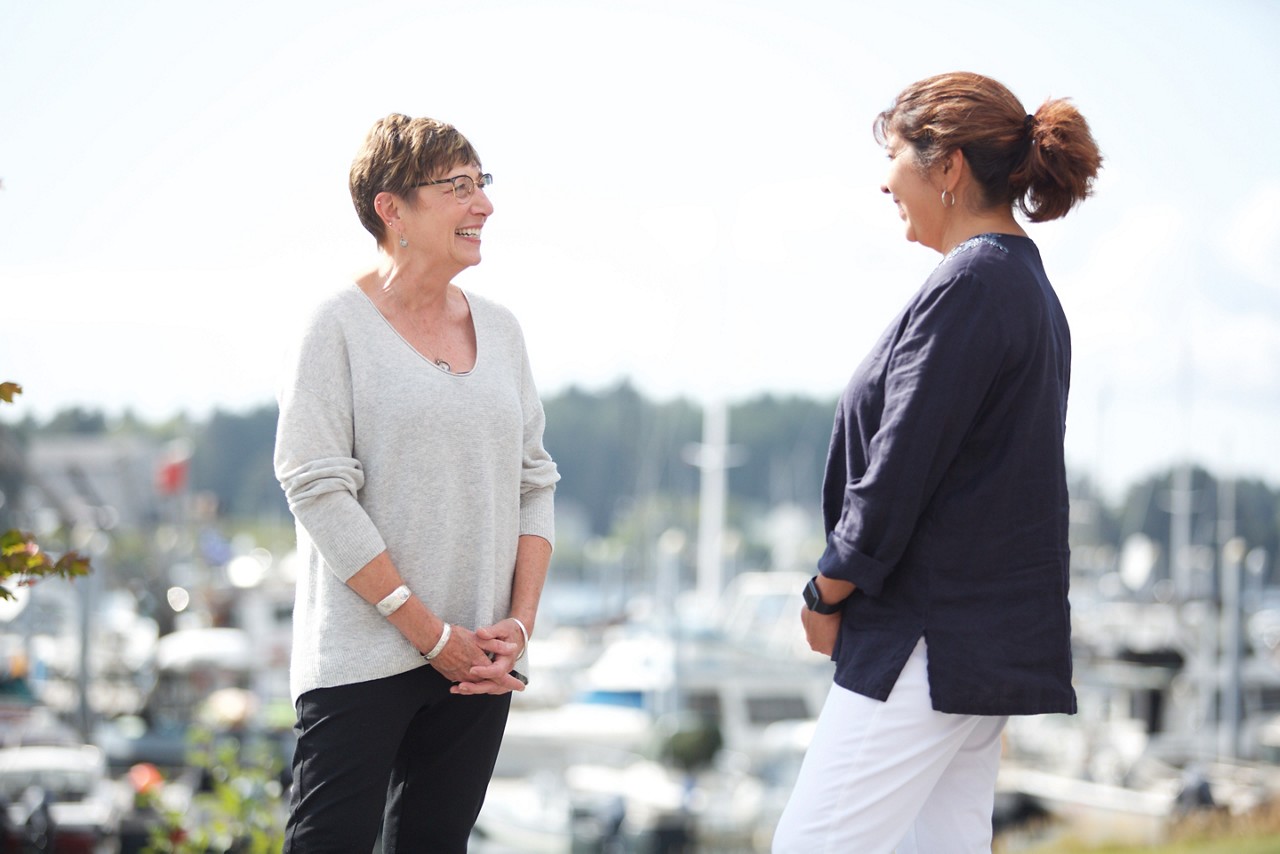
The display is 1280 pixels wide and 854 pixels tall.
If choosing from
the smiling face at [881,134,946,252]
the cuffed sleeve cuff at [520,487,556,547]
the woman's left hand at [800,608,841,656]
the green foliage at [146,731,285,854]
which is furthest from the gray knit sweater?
the green foliage at [146,731,285,854]

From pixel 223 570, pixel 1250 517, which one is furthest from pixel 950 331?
pixel 1250 517

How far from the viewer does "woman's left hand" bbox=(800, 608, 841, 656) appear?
260 cm

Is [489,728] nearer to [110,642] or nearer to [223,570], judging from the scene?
[110,642]

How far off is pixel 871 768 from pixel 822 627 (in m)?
0.28

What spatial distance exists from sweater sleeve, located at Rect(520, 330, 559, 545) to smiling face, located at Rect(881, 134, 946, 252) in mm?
865

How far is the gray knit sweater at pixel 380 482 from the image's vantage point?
2.58 m

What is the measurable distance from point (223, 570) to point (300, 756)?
27.9 metres

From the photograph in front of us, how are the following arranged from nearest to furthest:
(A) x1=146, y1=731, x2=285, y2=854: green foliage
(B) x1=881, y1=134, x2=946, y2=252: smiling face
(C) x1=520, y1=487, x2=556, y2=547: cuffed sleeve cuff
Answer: (B) x1=881, y1=134, x2=946, y2=252: smiling face, (C) x1=520, y1=487, x2=556, y2=547: cuffed sleeve cuff, (A) x1=146, y1=731, x2=285, y2=854: green foliage

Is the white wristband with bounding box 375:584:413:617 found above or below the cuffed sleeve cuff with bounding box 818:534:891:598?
below

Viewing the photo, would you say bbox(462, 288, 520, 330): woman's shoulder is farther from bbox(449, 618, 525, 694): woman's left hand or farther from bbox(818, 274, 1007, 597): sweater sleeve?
bbox(818, 274, 1007, 597): sweater sleeve

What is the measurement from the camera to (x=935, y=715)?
2445 mm

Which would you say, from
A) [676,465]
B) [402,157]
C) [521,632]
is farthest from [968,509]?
[676,465]

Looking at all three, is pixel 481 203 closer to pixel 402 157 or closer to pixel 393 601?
pixel 402 157

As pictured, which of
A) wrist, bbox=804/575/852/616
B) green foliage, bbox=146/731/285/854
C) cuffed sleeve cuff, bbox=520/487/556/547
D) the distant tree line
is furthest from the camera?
the distant tree line
